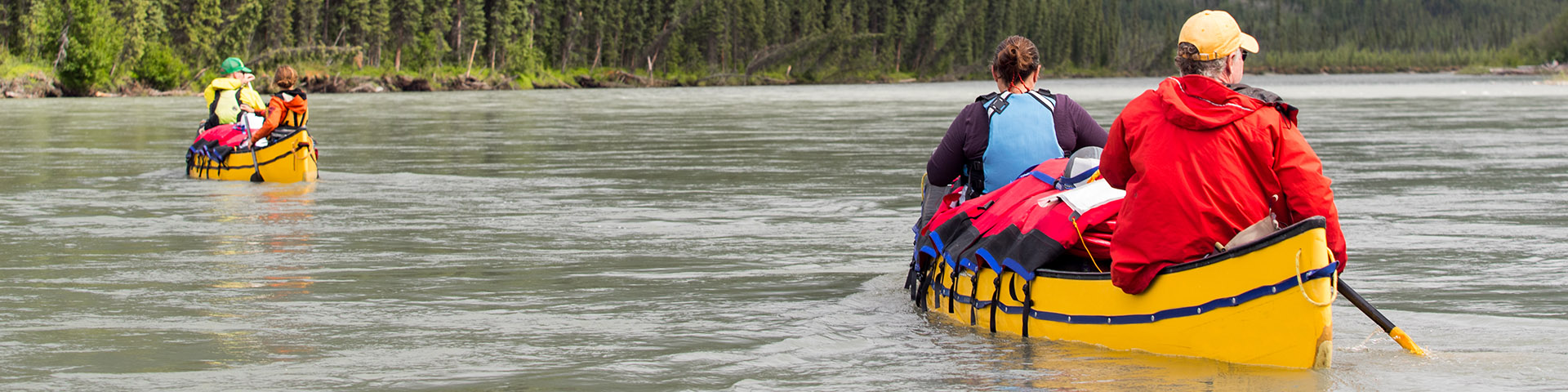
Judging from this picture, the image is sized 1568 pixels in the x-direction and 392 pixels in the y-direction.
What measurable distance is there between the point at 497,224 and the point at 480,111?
3169 centimetres

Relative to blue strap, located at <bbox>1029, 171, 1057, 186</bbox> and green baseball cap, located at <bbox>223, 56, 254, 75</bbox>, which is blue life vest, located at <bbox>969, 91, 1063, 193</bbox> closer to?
blue strap, located at <bbox>1029, 171, 1057, 186</bbox>

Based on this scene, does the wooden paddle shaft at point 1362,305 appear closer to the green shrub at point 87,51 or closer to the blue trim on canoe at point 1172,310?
the blue trim on canoe at point 1172,310

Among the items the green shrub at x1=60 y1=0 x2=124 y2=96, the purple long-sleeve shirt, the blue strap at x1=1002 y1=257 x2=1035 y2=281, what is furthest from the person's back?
the green shrub at x1=60 y1=0 x2=124 y2=96

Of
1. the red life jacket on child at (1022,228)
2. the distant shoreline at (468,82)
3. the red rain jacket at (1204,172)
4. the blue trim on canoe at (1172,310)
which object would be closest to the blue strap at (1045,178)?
the red life jacket on child at (1022,228)

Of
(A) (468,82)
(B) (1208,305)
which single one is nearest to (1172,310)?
(B) (1208,305)

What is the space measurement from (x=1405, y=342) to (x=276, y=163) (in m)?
13.1

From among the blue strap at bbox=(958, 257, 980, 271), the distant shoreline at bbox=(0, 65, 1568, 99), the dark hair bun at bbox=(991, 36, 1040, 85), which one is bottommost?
the distant shoreline at bbox=(0, 65, 1568, 99)

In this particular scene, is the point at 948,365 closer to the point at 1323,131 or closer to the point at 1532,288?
the point at 1532,288

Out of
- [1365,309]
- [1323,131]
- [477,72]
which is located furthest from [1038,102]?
[477,72]

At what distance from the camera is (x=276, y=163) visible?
17141 mm

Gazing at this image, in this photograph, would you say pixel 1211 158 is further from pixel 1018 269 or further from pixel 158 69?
pixel 158 69

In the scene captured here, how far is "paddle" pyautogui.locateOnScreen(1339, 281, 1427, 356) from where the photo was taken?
19.6 feet

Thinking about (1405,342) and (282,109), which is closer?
(1405,342)

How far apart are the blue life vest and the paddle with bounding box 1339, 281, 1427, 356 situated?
168 centimetres
